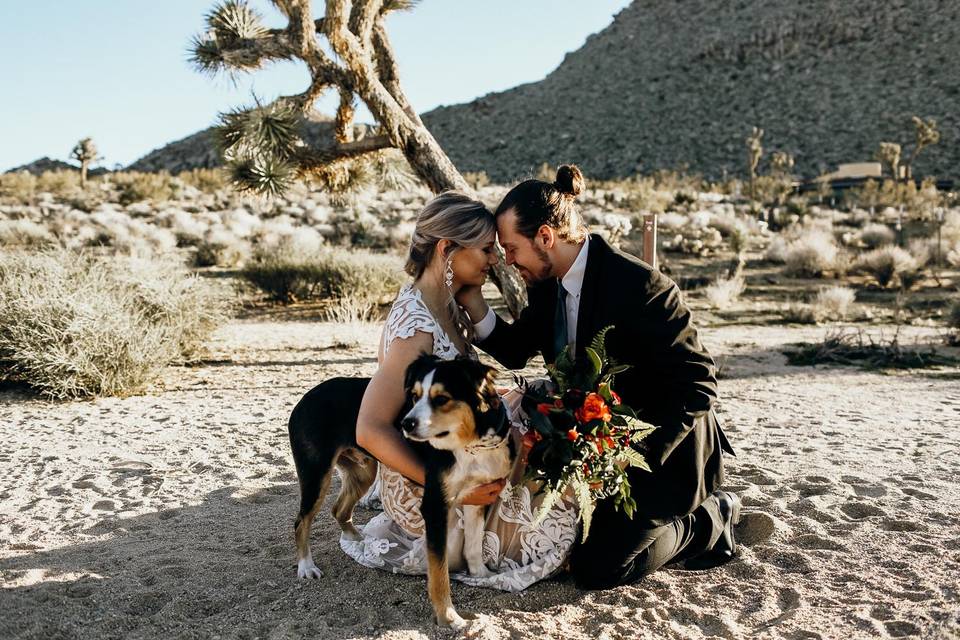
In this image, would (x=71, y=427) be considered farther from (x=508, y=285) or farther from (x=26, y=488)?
(x=508, y=285)

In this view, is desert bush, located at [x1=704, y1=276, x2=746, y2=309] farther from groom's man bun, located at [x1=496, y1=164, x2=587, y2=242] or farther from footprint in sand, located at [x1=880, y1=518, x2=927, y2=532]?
groom's man bun, located at [x1=496, y1=164, x2=587, y2=242]

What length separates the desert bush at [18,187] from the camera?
32500mm

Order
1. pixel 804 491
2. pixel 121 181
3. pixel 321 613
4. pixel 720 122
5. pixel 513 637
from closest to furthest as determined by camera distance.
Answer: pixel 513 637 < pixel 321 613 < pixel 804 491 < pixel 121 181 < pixel 720 122

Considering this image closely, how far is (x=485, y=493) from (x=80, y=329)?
668 centimetres

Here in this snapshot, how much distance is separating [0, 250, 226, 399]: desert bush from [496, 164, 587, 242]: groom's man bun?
6.52 meters

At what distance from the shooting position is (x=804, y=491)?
5578 millimetres

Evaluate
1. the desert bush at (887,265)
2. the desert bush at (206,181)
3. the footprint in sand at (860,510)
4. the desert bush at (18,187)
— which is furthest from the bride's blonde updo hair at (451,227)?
the desert bush at (206,181)

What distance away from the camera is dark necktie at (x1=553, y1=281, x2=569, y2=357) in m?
4.38

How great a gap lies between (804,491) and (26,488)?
5.50m

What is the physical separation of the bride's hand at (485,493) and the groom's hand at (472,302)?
1.02 meters

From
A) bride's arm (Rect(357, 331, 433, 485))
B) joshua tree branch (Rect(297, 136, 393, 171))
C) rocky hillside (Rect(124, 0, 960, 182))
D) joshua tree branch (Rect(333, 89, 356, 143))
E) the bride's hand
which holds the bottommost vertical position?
the bride's hand

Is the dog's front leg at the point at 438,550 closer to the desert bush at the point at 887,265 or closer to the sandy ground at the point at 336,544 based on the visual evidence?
the sandy ground at the point at 336,544

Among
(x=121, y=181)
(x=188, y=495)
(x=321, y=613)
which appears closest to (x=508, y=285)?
(x=188, y=495)

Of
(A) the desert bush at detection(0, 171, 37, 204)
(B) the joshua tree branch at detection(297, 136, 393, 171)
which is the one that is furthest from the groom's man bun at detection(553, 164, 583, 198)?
(A) the desert bush at detection(0, 171, 37, 204)
